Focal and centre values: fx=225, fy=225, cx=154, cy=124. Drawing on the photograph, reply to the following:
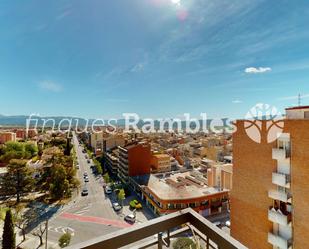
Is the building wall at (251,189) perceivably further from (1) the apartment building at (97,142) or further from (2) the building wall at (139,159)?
(1) the apartment building at (97,142)

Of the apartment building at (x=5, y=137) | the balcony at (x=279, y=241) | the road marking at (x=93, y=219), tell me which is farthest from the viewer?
the apartment building at (x=5, y=137)

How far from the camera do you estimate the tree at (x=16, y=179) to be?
12984 millimetres

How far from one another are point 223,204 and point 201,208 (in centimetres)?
171

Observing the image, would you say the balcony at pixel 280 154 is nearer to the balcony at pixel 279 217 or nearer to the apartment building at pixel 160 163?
the balcony at pixel 279 217

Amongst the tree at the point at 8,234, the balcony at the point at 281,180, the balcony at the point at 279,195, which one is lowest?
the tree at the point at 8,234

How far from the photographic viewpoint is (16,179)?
43.6 feet

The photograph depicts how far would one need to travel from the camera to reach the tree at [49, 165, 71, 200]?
12758 mm

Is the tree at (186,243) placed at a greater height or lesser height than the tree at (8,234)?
greater

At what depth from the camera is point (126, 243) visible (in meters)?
0.69

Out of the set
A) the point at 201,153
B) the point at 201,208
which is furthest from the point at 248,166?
the point at 201,153

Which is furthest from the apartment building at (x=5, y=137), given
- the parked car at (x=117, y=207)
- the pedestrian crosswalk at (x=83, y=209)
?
the parked car at (x=117, y=207)

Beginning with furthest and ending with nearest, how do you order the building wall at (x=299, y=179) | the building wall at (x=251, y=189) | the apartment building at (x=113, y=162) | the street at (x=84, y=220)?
the apartment building at (x=113, y=162) → the street at (x=84, y=220) → the building wall at (x=251, y=189) → the building wall at (x=299, y=179)

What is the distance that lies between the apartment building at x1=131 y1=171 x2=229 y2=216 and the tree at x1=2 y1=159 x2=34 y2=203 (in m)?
6.89

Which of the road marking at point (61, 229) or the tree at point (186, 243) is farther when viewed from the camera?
the road marking at point (61, 229)
